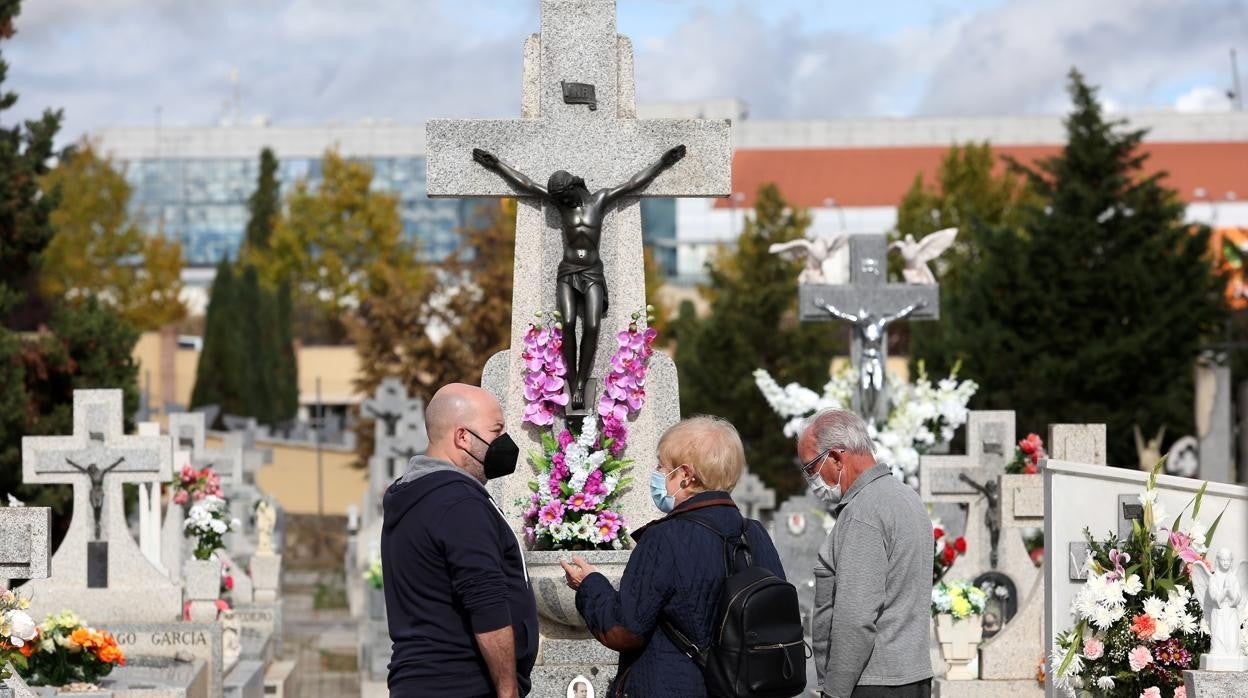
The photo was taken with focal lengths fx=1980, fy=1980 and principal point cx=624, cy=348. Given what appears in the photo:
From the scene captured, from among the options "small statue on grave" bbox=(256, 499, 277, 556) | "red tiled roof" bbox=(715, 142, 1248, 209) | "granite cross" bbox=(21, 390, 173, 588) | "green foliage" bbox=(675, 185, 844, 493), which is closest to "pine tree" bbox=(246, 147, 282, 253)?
"red tiled roof" bbox=(715, 142, 1248, 209)

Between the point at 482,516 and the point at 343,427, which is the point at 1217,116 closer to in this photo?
the point at 343,427

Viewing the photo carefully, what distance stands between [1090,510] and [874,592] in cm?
179

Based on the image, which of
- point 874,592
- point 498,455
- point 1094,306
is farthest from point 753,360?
point 498,455

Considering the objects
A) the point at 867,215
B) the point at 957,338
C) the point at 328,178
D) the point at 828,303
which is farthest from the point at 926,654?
the point at 867,215

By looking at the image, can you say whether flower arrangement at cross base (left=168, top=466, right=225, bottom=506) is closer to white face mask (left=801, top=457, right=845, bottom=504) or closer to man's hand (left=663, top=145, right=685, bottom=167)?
man's hand (left=663, top=145, right=685, bottom=167)

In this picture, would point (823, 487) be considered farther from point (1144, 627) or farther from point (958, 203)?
point (958, 203)

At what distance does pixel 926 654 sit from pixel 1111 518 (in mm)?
1539

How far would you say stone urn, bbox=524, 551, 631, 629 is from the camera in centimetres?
913

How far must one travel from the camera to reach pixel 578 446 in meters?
10.1

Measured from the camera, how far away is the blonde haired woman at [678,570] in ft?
18.6

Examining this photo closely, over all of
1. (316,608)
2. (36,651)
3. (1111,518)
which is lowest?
(316,608)

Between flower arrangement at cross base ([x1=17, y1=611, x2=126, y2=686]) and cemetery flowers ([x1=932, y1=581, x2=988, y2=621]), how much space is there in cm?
437

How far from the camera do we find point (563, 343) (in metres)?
10.3

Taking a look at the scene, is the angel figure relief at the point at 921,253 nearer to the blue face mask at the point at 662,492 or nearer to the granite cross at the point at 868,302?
the granite cross at the point at 868,302
